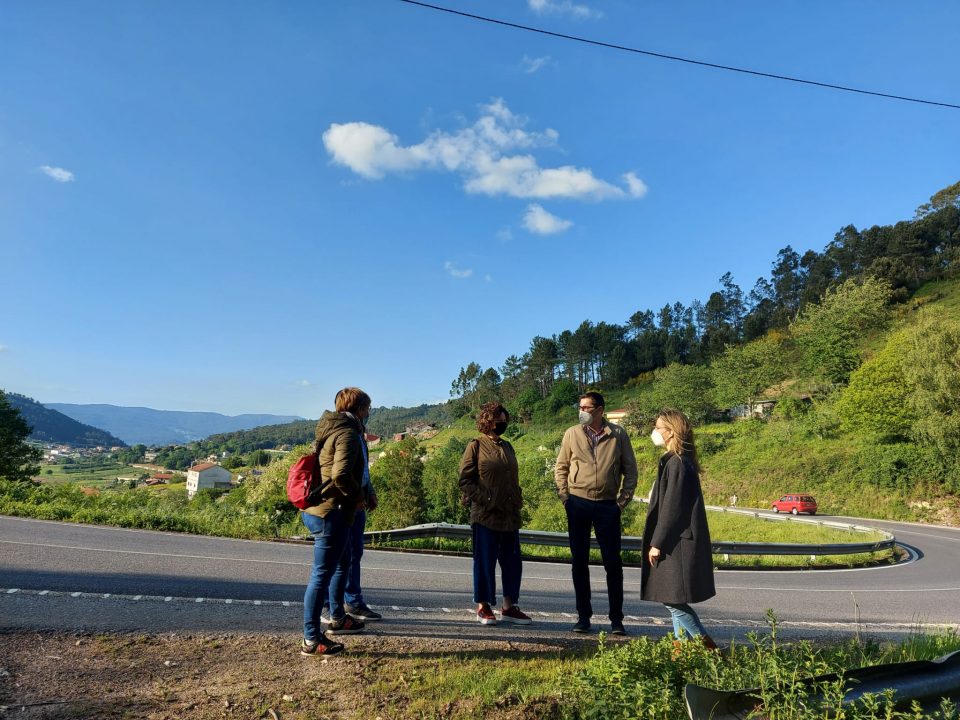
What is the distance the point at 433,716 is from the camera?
10.9 ft

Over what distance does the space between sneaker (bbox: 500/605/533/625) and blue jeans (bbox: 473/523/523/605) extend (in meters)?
0.09

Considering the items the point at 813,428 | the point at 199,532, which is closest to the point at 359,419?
the point at 199,532

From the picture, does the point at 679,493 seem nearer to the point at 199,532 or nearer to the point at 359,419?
the point at 359,419

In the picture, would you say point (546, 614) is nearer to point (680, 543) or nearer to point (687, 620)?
point (687, 620)

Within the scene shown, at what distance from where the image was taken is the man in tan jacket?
5.28 metres

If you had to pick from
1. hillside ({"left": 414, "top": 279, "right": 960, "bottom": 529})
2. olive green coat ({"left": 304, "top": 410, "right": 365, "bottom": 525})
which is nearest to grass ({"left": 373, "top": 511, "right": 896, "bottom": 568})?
olive green coat ({"left": 304, "top": 410, "right": 365, "bottom": 525})

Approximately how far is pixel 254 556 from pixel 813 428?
45.1 m

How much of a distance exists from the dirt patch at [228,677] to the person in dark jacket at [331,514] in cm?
22

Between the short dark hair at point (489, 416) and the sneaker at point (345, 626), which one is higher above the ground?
the short dark hair at point (489, 416)

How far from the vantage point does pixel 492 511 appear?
5.55m

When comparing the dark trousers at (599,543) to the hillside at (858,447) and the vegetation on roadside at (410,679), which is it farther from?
the hillside at (858,447)

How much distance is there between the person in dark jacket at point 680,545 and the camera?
14.2 ft

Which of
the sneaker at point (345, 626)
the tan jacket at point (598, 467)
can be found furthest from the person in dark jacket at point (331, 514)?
the tan jacket at point (598, 467)

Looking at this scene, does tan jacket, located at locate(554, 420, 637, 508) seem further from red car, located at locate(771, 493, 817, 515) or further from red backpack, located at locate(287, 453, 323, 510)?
red car, located at locate(771, 493, 817, 515)
